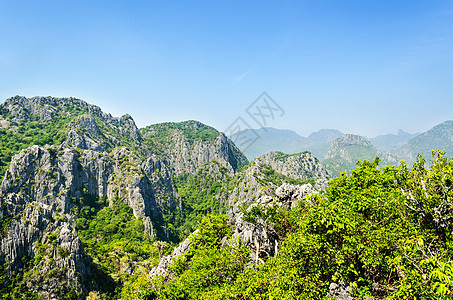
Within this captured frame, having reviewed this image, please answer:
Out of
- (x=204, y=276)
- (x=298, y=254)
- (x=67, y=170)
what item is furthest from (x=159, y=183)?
(x=298, y=254)

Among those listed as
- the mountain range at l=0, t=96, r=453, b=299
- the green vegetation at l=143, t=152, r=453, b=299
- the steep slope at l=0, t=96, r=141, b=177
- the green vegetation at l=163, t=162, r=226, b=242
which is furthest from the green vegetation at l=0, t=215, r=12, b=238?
the green vegetation at l=163, t=162, r=226, b=242

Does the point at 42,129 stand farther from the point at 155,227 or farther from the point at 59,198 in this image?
the point at 155,227

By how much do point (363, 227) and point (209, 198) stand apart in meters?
191

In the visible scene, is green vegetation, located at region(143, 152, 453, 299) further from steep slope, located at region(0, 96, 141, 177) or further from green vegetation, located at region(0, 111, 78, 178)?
green vegetation, located at region(0, 111, 78, 178)

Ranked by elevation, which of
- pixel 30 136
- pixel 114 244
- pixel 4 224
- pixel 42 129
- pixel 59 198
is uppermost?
pixel 42 129

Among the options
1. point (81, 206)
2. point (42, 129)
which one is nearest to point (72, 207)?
point (81, 206)

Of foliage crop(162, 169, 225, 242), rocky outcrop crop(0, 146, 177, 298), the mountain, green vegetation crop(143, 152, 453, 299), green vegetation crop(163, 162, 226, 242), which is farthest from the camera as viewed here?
foliage crop(162, 169, 225, 242)

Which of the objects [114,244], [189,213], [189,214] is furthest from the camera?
[189,213]

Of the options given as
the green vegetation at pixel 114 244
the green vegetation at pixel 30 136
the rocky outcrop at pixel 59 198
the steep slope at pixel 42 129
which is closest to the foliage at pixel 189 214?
the rocky outcrop at pixel 59 198

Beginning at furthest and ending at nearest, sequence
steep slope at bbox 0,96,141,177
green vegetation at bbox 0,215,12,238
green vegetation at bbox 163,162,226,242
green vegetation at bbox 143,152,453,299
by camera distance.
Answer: steep slope at bbox 0,96,141,177
green vegetation at bbox 163,162,226,242
green vegetation at bbox 0,215,12,238
green vegetation at bbox 143,152,453,299

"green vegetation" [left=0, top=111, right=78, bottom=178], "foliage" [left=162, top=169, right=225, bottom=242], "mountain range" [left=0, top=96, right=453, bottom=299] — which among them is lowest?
"foliage" [left=162, top=169, right=225, bottom=242]

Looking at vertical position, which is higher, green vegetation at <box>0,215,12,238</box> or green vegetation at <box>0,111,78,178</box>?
green vegetation at <box>0,111,78,178</box>

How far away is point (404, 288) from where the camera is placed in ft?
26.2

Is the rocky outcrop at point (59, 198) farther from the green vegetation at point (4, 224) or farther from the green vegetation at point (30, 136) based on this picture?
the green vegetation at point (30, 136)
